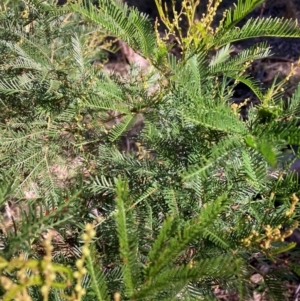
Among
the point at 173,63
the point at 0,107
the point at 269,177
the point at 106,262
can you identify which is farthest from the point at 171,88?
the point at 0,107

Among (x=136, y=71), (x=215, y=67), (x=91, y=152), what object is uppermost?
(x=215, y=67)

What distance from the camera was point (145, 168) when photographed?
109cm

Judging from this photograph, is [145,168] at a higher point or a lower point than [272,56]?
higher

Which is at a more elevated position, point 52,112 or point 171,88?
point 171,88

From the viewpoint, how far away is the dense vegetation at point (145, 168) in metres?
0.74

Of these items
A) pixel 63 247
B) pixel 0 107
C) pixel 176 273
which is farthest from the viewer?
pixel 0 107

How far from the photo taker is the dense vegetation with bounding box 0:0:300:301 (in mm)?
742

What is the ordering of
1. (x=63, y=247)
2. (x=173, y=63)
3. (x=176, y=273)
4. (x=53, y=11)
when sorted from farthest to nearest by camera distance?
(x=53, y=11) < (x=63, y=247) < (x=173, y=63) < (x=176, y=273)

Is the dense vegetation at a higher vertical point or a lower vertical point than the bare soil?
higher

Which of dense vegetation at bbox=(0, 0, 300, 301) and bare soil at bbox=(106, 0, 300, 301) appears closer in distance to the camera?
dense vegetation at bbox=(0, 0, 300, 301)

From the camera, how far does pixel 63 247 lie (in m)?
1.21

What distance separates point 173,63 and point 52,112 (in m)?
0.48

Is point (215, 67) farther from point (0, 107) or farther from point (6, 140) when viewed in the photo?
point (0, 107)

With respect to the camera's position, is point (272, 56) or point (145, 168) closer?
point (145, 168)
